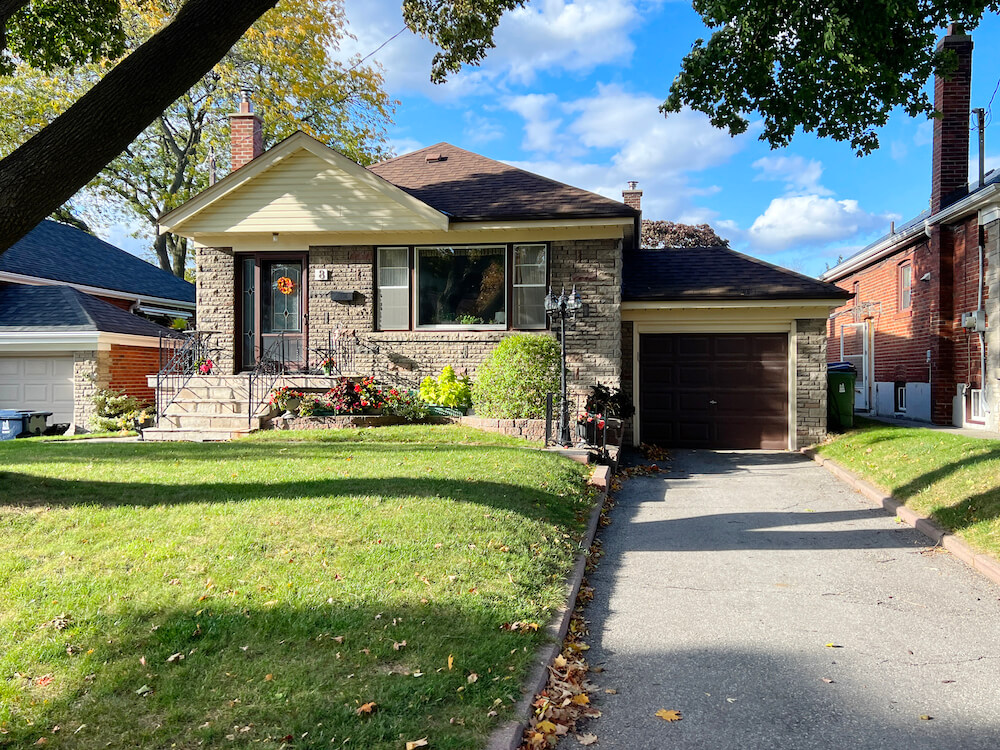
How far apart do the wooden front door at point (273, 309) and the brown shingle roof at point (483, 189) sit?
10.4 feet

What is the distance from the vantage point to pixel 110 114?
17.2 feet

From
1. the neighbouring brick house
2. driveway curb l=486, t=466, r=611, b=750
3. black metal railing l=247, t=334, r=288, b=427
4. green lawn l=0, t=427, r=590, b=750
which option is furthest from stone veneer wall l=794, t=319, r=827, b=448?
black metal railing l=247, t=334, r=288, b=427

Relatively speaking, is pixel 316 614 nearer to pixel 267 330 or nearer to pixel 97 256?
pixel 267 330

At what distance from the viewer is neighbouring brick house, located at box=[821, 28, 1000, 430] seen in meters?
14.2

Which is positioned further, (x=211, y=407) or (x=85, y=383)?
(x=85, y=383)

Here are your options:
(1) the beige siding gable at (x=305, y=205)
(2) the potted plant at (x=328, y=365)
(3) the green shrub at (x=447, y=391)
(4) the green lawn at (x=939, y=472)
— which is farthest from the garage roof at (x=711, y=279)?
(2) the potted plant at (x=328, y=365)

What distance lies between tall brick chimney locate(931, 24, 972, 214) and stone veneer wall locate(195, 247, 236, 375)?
1612 centimetres

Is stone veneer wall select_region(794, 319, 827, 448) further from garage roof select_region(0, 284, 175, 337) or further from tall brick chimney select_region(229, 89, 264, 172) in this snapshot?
garage roof select_region(0, 284, 175, 337)

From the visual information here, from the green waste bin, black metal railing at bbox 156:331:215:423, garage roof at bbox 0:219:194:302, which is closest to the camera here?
black metal railing at bbox 156:331:215:423

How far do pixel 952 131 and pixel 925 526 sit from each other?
13052mm

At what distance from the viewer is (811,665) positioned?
4152mm

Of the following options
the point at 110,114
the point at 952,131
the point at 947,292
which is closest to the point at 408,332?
the point at 110,114

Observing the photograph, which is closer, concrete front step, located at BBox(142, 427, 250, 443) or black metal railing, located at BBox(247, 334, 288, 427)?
concrete front step, located at BBox(142, 427, 250, 443)

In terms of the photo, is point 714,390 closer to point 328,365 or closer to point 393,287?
point 393,287
